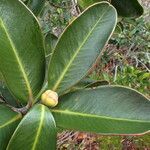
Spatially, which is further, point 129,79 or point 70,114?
point 129,79

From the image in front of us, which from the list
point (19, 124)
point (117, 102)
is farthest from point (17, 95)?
point (117, 102)

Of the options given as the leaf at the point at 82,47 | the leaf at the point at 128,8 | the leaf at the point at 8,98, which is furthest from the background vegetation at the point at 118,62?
the leaf at the point at 82,47

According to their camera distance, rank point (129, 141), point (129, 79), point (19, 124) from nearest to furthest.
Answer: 1. point (19, 124)
2. point (129, 79)
3. point (129, 141)

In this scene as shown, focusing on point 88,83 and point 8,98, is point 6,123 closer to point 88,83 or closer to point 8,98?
point 8,98

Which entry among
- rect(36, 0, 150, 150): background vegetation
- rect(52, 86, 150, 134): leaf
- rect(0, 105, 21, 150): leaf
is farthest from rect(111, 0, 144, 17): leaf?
rect(36, 0, 150, 150): background vegetation

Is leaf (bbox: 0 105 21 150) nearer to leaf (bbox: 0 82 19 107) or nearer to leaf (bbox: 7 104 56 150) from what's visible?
leaf (bbox: 7 104 56 150)

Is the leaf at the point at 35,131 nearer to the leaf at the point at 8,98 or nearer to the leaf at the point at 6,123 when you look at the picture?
the leaf at the point at 6,123

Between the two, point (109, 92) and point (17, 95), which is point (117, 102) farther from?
point (17, 95)
